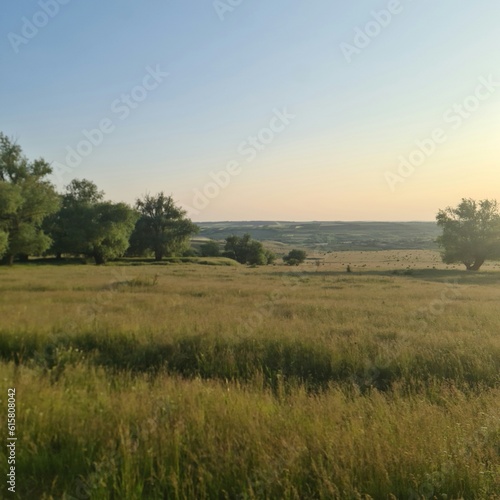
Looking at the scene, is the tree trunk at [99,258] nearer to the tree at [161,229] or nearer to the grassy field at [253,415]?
the tree at [161,229]

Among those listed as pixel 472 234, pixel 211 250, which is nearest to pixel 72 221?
pixel 211 250

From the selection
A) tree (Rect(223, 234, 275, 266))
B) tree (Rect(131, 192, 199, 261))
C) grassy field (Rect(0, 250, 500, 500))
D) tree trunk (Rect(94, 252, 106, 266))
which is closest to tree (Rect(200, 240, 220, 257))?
tree (Rect(223, 234, 275, 266))

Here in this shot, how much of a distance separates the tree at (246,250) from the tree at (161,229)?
14.8 metres

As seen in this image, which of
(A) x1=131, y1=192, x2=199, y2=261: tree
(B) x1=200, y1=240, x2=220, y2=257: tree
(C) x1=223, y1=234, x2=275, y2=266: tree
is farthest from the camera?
(B) x1=200, y1=240, x2=220, y2=257: tree

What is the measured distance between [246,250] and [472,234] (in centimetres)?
4439

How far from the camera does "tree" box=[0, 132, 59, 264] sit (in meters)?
44.7

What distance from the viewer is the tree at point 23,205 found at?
147ft

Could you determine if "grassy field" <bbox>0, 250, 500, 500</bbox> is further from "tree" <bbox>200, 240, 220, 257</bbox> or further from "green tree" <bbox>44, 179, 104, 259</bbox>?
"tree" <bbox>200, 240, 220, 257</bbox>

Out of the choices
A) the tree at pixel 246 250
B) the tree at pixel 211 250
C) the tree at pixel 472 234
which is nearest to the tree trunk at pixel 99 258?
the tree at pixel 211 250

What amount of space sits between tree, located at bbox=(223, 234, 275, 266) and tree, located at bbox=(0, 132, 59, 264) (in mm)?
42774

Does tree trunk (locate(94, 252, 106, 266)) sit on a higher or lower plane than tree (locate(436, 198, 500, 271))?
lower

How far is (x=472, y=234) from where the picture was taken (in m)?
52.8

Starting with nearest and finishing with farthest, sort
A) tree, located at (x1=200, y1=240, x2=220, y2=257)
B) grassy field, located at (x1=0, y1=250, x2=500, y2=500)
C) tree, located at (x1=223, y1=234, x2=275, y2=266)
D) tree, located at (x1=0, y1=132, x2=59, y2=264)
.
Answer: grassy field, located at (x1=0, y1=250, x2=500, y2=500)
tree, located at (x1=0, y1=132, x2=59, y2=264)
tree, located at (x1=223, y1=234, x2=275, y2=266)
tree, located at (x1=200, y1=240, x2=220, y2=257)

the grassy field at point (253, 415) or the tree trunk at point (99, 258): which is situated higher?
the grassy field at point (253, 415)
